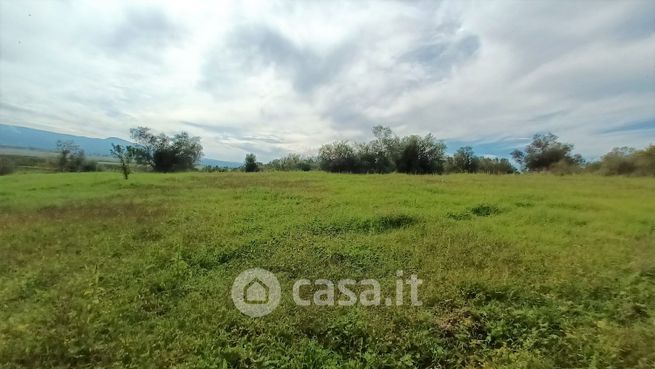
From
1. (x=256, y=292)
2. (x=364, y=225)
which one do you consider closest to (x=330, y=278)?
(x=256, y=292)

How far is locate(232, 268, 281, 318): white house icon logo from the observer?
164 inches

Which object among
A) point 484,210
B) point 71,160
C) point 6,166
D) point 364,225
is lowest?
point 364,225

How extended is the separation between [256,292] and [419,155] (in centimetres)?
3426

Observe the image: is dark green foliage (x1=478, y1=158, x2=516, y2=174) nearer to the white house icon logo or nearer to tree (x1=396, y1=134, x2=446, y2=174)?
tree (x1=396, y1=134, x2=446, y2=174)

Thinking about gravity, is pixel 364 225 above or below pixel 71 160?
below

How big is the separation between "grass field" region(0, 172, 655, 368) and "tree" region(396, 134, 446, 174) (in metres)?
27.8

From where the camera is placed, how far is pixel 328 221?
25.3 feet

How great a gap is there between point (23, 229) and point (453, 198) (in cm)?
1116

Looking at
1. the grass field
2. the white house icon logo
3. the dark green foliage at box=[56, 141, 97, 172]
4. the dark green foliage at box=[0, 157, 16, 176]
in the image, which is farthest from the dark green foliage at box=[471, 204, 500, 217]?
the dark green foliage at box=[56, 141, 97, 172]

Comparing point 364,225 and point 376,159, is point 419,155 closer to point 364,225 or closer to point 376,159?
point 376,159

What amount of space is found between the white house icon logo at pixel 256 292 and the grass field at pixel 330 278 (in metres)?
0.11

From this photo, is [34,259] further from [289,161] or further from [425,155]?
[289,161]

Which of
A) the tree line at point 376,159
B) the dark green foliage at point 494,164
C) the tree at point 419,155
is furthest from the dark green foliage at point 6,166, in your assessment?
the dark green foliage at point 494,164

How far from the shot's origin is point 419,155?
120 ft
